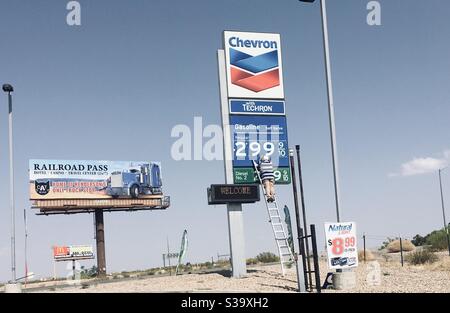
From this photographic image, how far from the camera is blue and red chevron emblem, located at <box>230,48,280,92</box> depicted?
2747 cm

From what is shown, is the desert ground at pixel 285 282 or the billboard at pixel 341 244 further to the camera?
the desert ground at pixel 285 282

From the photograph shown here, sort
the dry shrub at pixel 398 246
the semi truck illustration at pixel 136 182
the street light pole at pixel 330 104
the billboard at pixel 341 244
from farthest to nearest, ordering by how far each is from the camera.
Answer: the semi truck illustration at pixel 136 182 < the dry shrub at pixel 398 246 < the street light pole at pixel 330 104 < the billboard at pixel 341 244

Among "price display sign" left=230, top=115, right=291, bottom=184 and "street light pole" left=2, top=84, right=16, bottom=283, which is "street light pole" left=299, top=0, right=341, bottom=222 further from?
"street light pole" left=2, top=84, right=16, bottom=283

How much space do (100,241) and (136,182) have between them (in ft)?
22.7

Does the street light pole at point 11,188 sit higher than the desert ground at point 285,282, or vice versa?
the street light pole at point 11,188

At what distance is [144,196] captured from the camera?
5444 cm

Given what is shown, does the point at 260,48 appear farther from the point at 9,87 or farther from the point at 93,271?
the point at 93,271

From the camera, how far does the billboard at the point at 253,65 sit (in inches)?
1078

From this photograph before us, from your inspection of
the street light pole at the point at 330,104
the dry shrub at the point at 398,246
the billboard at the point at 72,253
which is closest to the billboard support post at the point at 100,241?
the billboard at the point at 72,253

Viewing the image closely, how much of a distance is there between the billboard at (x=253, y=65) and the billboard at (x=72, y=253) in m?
41.3

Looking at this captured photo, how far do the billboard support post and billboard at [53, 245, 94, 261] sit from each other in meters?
9.77

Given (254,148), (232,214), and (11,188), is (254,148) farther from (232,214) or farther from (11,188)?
(11,188)

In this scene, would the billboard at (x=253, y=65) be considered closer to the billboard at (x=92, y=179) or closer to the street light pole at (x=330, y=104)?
the street light pole at (x=330, y=104)
